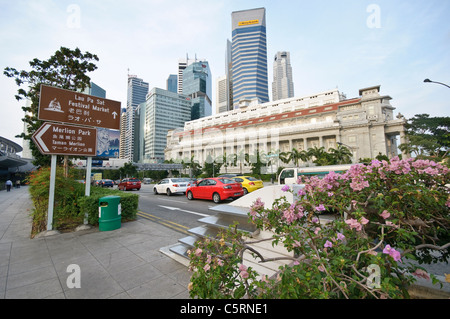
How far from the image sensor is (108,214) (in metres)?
6.45

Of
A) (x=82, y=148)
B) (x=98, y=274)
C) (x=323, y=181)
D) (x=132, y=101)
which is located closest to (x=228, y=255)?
(x=323, y=181)

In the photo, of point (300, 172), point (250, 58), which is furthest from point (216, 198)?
point (250, 58)

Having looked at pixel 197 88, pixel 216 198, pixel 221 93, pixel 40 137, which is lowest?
pixel 216 198

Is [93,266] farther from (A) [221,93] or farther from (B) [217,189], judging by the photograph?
(A) [221,93]

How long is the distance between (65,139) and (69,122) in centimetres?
62

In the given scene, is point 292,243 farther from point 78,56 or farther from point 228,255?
point 78,56

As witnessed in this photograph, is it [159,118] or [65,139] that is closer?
[65,139]

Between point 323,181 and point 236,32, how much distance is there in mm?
162048

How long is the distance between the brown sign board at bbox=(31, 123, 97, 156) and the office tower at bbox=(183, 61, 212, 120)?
483ft

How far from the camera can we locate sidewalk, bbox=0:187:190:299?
3.06 meters

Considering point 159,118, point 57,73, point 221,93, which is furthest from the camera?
point 221,93

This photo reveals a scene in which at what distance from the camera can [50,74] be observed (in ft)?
37.9

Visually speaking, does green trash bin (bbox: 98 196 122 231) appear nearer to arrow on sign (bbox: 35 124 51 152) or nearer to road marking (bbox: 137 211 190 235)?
road marking (bbox: 137 211 190 235)

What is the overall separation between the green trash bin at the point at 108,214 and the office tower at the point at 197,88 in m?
148
